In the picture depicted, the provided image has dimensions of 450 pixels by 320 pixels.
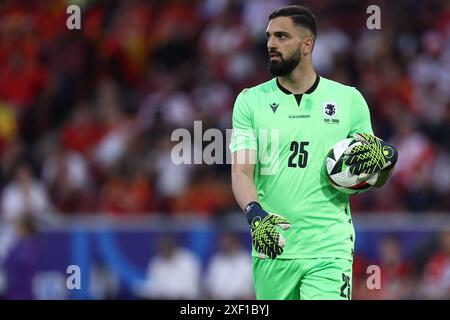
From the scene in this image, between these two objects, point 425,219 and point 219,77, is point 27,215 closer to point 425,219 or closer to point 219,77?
point 219,77

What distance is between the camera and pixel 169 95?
16484mm

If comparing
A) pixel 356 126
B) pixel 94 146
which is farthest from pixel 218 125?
pixel 356 126

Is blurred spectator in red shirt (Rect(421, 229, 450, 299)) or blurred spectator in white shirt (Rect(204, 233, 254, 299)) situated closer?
blurred spectator in red shirt (Rect(421, 229, 450, 299))

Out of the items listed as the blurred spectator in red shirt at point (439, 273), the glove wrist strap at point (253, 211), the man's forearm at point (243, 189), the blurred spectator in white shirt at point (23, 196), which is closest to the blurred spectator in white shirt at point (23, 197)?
the blurred spectator in white shirt at point (23, 196)

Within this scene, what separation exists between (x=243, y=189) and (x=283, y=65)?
94 centimetres

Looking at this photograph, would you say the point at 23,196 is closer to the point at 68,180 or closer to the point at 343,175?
the point at 68,180

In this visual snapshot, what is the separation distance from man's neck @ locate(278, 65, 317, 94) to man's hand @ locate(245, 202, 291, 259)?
113 centimetres

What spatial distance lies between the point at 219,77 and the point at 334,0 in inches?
85.2

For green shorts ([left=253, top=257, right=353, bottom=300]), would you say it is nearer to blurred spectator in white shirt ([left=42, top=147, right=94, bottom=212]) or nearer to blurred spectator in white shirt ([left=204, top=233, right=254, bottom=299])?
blurred spectator in white shirt ([left=204, top=233, right=254, bottom=299])

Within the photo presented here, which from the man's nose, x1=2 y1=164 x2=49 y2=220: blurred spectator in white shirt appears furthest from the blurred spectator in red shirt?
the man's nose

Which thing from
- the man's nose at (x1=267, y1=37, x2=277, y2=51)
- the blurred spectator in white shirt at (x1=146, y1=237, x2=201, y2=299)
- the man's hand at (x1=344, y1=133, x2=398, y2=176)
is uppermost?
the man's nose at (x1=267, y1=37, x2=277, y2=51)

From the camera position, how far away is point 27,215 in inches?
561

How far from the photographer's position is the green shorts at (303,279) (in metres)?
7.51

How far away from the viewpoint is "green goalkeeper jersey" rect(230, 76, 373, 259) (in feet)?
25.2
